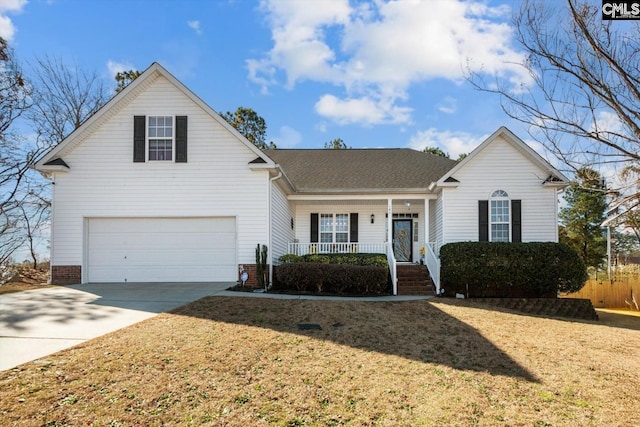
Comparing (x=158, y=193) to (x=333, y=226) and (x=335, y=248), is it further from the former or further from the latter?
(x=333, y=226)

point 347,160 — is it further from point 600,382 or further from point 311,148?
point 600,382

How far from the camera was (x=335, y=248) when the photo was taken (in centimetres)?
1700

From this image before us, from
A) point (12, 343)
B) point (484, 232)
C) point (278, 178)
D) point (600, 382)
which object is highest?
point (278, 178)

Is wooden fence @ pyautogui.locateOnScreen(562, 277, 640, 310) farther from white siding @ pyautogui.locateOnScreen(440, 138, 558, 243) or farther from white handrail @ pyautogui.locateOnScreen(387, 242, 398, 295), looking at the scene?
white handrail @ pyautogui.locateOnScreen(387, 242, 398, 295)

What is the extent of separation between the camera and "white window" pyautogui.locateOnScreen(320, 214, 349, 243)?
18.3m

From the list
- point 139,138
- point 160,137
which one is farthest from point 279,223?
point 139,138

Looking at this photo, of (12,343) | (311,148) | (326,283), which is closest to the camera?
(12,343)

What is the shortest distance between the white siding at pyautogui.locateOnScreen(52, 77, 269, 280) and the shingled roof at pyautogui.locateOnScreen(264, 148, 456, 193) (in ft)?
11.5

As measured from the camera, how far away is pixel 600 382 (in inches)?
229

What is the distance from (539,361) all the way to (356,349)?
2.77 metres

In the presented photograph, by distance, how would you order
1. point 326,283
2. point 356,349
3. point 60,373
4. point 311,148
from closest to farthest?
point 60,373, point 356,349, point 326,283, point 311,148

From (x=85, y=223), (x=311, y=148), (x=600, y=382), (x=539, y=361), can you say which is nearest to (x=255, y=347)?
(x=539, y=361)

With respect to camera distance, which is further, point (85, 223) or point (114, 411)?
point (85, 223)

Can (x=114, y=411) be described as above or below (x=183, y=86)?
below
